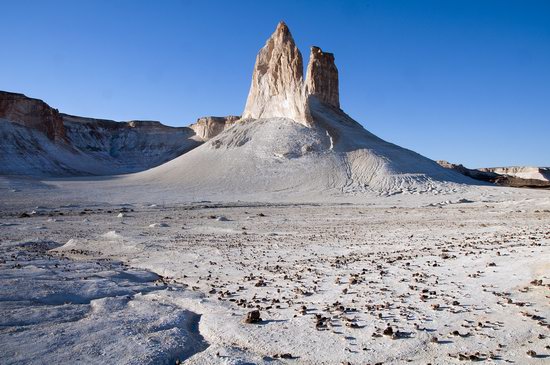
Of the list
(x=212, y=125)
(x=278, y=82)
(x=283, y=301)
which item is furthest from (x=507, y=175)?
(x=283, y=301)

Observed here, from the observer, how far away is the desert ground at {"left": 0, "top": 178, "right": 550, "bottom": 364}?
473 cm

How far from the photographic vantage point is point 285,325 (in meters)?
5.59

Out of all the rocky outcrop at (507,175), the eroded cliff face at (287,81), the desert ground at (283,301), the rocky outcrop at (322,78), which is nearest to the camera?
the desert ground at (283,301)

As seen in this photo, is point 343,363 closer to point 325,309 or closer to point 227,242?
point 325,309

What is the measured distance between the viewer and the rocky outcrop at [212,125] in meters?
106

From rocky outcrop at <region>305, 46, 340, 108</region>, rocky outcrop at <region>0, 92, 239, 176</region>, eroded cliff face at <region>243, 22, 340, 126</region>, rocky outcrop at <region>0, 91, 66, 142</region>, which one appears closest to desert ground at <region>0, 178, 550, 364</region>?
eroded cliff face at <region>243, 22, 340, 126</region>

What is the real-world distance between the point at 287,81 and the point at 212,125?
48.9 metres

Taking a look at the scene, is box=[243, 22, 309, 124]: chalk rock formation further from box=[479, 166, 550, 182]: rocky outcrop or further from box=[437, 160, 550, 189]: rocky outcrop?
box=[479, 166, 550, 182]: rocky outcrop

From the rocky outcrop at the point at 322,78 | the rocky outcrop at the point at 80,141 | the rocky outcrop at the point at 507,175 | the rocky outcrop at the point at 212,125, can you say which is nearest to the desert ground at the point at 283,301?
the rocky outcrop at the point at 322,78

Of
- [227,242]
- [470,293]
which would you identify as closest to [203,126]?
[227,242]

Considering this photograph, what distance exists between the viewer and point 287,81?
6022 centimetres

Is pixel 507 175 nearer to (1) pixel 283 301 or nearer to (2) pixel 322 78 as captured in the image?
(2) pixel 322 78

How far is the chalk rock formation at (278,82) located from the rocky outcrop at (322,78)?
6.65 metres

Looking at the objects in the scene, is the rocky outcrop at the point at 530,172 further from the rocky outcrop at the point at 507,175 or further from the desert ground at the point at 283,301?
the desert ground at the point at 283,301
